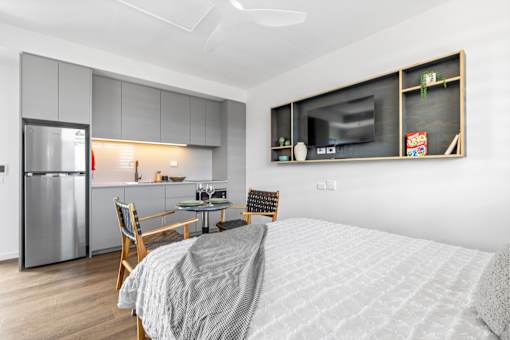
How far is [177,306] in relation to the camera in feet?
3.20

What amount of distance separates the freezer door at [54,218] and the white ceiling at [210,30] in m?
1.78

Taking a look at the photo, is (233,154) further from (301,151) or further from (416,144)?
(416,144)

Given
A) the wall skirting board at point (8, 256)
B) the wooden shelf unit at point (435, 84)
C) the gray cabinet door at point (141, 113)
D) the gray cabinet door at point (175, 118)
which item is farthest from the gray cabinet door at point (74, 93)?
the wooden shelf unit at point (435, 84)

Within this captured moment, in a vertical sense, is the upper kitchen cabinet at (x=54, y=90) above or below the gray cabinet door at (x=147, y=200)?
above

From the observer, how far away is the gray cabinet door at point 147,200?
11.4 feet

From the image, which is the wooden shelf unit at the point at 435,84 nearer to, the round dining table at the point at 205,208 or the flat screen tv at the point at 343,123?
the flat screen tv at the point at 343,123

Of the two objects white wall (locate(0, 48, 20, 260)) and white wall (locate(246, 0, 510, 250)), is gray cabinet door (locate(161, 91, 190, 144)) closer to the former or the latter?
white wall (locate(0, 48, 20, 260))

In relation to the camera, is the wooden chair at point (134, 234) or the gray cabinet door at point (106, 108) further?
the gray cabinet door at point (106, 108)

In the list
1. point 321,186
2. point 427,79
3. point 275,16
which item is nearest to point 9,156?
point 275,16

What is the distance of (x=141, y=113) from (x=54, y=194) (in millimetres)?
1648

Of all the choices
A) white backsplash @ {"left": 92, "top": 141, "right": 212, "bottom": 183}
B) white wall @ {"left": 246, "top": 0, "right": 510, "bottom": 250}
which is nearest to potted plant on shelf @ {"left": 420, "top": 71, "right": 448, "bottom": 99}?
white wall @ {"left": 246, "top": 0, "right": 510, "bottom": 250}

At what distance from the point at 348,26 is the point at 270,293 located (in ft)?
9.64

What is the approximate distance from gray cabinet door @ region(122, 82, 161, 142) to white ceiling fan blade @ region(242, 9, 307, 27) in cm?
252

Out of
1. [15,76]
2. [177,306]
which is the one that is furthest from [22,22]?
[177,306]
